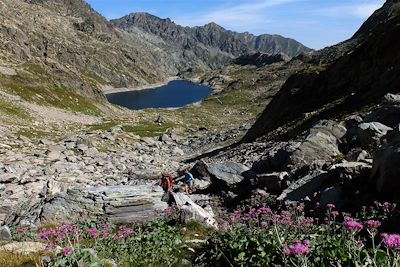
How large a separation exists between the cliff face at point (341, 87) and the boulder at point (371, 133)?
13.9 m

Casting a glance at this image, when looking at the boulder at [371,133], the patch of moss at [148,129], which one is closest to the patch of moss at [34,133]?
the patch of moss at [148,129]

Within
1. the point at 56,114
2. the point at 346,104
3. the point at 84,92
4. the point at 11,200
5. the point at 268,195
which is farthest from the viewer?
the point at 84,92

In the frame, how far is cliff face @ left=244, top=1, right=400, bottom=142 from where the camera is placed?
1757 inches

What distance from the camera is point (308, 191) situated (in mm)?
21141

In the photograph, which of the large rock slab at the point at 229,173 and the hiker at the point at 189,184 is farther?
the hiker at the point at 189,184

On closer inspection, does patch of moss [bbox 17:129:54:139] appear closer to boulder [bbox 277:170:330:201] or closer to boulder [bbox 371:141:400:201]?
boulder [bbox 277:170:330:201]

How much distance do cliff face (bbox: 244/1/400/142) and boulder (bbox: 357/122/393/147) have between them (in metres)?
13.9

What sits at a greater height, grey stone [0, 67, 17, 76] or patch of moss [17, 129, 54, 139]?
grey stone [0, 67, 17, 76]

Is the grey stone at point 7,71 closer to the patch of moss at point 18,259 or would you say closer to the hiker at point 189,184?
the hiker at point 189,184

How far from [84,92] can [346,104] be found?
376 ft

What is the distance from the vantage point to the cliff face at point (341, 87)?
146 feet

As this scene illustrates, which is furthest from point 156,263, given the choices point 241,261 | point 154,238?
point 241,261

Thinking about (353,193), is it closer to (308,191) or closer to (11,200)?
(308,191)

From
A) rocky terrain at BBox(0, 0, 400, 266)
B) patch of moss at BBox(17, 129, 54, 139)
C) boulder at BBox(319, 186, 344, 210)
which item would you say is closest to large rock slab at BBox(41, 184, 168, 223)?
rocky terrain at BBox(0, 0, 400, 266)
